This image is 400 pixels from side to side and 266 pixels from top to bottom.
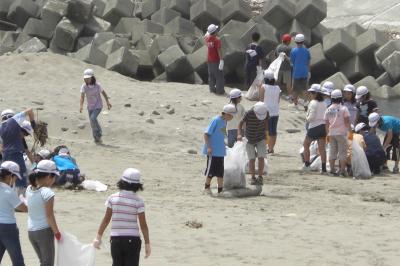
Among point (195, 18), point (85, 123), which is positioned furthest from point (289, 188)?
point (195, 18)

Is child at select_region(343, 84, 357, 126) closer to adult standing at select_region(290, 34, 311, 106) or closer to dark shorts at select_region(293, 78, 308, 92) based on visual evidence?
adult standing at select_region(290, 34, 311, 106)

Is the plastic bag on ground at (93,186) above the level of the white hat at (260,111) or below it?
below

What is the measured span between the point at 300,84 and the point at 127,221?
12.2 m

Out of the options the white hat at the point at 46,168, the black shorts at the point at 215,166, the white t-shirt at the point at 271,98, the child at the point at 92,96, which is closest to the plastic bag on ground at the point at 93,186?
the black shorts at the point at 215,166

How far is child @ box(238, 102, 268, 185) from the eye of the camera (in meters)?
13.8

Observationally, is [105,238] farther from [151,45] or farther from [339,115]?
[151,45]

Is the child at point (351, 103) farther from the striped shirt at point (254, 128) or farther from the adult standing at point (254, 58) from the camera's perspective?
the adult standing at point (254, 58)

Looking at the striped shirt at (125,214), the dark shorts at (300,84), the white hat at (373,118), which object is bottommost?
the striped shirt at (125,214)

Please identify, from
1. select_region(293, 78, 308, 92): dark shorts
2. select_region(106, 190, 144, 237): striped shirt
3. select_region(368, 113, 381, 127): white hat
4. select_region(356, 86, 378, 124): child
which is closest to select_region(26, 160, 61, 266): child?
select_region(106, 190, 144, 237): striped shirt

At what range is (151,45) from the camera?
23953mm

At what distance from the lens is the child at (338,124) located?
47.9 ft

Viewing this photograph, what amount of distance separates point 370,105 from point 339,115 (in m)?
1.24

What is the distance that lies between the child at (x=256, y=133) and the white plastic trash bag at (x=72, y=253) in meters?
5.50

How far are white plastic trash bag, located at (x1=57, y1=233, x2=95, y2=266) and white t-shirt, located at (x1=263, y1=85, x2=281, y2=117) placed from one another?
7955 millimetres
